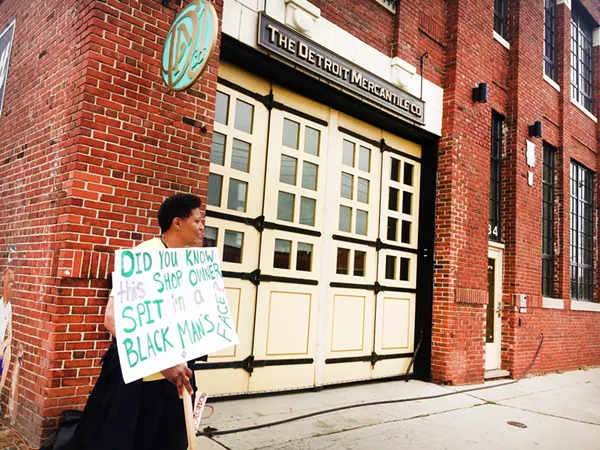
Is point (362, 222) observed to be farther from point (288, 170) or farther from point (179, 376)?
point (179, 376)

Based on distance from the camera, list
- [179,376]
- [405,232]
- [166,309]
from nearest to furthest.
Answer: [179,376] < [166,309] < [405,232]

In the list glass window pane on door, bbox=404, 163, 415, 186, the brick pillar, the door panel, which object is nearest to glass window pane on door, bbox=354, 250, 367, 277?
the door panel

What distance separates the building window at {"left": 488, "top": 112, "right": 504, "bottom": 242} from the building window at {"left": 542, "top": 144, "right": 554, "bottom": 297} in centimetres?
183

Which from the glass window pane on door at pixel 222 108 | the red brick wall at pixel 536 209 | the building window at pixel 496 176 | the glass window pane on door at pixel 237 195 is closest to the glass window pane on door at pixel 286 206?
the glass window pane on door at pixel 237 195

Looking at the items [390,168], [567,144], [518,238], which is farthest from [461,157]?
[567,144]

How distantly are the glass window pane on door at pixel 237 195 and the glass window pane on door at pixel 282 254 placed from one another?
2.11ft

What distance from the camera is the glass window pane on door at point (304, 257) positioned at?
19.0 ft

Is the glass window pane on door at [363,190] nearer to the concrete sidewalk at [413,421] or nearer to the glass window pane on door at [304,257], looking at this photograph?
the glass window pane on door at [304,257]

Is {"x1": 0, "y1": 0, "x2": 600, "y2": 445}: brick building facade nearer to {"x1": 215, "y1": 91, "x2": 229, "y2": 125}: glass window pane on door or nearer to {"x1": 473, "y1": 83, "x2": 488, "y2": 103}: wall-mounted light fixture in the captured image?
{"x1": 215, "y1": 91, "x2": 229, "y2": 125}: glass window pane on door

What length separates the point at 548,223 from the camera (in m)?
10.0

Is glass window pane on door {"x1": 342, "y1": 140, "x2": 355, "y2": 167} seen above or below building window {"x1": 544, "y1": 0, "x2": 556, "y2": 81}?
below

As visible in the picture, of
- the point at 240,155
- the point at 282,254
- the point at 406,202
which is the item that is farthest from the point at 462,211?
the point at 240,155

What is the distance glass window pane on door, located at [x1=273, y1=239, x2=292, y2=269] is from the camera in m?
5.56

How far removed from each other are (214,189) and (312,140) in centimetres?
168
